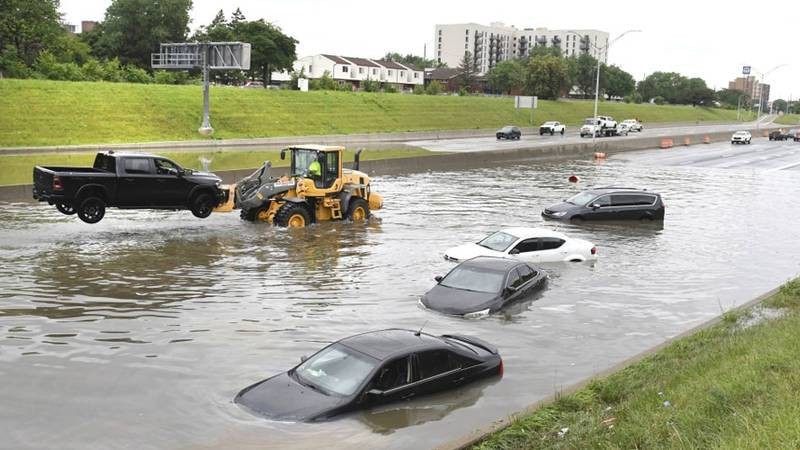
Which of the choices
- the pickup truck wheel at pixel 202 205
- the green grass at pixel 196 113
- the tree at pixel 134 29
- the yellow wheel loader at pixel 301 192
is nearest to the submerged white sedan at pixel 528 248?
the yellow wheel loader at pixel 301 192

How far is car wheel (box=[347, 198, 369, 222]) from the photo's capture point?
27.4 m

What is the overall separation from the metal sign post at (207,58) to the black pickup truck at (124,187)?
129 ft

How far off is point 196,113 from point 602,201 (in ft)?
147

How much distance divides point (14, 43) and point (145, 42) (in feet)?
113

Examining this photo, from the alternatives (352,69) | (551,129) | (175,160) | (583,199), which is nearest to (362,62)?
(352,69)

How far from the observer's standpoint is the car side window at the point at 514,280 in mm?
16922

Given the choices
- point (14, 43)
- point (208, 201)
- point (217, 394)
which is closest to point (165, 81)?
point (14, 43)

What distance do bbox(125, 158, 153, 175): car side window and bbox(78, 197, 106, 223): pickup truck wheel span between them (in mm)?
1255

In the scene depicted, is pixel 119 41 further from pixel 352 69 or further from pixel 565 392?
pixel 565 392

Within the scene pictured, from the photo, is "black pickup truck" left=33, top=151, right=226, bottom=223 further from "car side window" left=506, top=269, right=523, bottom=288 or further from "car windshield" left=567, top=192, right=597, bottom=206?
"car windshield" left=567, top=192, right=597, bottom=206

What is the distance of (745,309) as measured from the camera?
53.8 feet

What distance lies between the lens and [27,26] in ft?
238

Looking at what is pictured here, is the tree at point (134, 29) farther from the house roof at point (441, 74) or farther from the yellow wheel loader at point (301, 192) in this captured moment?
the yellow wheel loader at point (301, 192)

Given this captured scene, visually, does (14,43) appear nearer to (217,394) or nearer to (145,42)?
(145,42)
